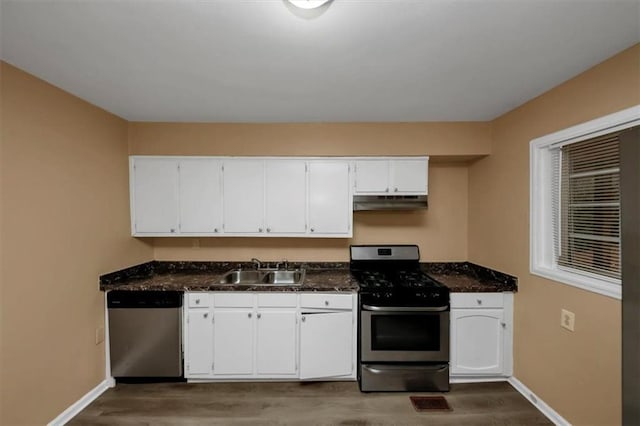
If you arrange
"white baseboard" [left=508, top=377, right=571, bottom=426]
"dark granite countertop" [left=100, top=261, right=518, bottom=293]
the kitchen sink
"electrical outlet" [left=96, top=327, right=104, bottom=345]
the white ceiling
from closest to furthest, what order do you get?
the white ceiling < "white baseboard" [left=508, top=377, right=571, bottom=426] < "electrical outlet" [left=96, top=327, right=104, bottom=345] < "dark granite countertop" [left=100, top=261, right=518, bottom=293] < the kitchen sink

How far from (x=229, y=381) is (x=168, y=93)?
255 centimetres

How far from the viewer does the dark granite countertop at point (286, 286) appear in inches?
99.0

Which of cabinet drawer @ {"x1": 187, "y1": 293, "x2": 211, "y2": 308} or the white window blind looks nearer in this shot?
the white window blind

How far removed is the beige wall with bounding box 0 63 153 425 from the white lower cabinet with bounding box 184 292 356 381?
0.81 m

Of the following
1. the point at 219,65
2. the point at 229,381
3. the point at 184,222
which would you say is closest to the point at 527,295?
the point at 229,381

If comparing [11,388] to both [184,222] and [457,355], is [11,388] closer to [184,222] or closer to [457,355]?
[184,222]

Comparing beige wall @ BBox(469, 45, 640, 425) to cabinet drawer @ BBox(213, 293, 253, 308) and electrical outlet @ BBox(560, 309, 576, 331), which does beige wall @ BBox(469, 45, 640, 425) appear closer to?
electrical outlet @ BBox(560, 309, 576, 331)

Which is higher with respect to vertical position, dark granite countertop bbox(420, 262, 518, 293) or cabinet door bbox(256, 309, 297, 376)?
dark granite countertop bbox(420, 262, 518, 293)

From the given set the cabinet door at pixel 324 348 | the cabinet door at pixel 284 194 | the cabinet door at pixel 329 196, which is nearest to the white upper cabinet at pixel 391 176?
the cabinet door at pixel 329 196

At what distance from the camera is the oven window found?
2.45 m

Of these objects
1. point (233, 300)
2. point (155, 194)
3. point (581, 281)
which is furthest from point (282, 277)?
point (581, 281)

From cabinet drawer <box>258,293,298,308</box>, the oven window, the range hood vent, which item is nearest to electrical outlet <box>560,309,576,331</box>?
the oven window

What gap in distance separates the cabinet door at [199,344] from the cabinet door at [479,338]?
2.21m

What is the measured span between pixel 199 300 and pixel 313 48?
2236 mm
